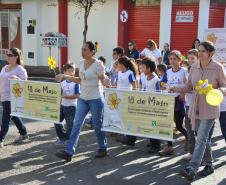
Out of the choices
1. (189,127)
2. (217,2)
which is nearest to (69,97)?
(189,127)

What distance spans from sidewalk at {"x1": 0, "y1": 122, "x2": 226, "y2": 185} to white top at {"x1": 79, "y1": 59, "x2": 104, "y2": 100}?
1120 mm

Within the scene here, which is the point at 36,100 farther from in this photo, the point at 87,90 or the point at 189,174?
the point at 189,174

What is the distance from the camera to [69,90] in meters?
7.61

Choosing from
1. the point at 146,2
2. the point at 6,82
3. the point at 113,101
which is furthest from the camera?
the point at 146,2

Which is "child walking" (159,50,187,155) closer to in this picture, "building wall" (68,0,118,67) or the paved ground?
the paved ground

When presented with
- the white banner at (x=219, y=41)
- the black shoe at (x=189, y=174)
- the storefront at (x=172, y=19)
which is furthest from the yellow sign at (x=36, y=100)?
the storefront at (x=172, y=19)

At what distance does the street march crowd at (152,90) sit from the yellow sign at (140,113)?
0.51ft

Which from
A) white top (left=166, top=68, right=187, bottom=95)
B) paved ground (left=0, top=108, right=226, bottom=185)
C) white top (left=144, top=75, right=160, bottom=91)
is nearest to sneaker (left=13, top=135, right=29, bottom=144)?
paved ground (left=0, top=108, right=226, bottom=185)

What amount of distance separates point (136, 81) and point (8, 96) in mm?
2424

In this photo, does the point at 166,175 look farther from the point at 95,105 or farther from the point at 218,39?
the point at 218,39

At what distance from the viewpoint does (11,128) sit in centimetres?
944

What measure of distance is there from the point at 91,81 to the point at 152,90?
1229 millimetres

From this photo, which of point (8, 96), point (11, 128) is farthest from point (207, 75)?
point (11, 128)

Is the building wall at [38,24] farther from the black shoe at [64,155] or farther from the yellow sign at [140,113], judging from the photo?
the black shoe at [64,155]
